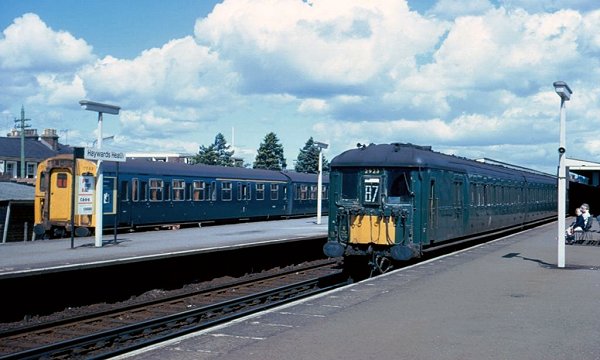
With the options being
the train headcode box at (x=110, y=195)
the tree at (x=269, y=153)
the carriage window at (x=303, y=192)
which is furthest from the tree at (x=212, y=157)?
the train headcode box at (x=110, y=195)

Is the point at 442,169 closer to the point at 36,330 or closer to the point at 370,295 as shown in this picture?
the point at 370,295

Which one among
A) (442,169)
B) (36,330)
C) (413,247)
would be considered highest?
(442,169)

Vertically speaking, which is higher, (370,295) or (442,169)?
(442,169)

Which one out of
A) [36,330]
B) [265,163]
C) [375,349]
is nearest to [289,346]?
[375,349]

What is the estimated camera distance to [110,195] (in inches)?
937

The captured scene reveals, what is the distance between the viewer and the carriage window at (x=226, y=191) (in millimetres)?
31109

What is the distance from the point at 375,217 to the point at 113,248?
6.60 meters

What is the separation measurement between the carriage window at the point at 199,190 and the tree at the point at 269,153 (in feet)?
179

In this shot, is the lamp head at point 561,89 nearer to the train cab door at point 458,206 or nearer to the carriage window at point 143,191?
the train cab door at point 458,206

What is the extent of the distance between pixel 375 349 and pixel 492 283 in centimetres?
607

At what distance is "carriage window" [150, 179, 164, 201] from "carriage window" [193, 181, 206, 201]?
94.8 inches

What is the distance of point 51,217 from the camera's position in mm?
24031

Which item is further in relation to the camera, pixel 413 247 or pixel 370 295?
pixel 413 247

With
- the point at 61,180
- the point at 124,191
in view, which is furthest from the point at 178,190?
the point at 61,180
